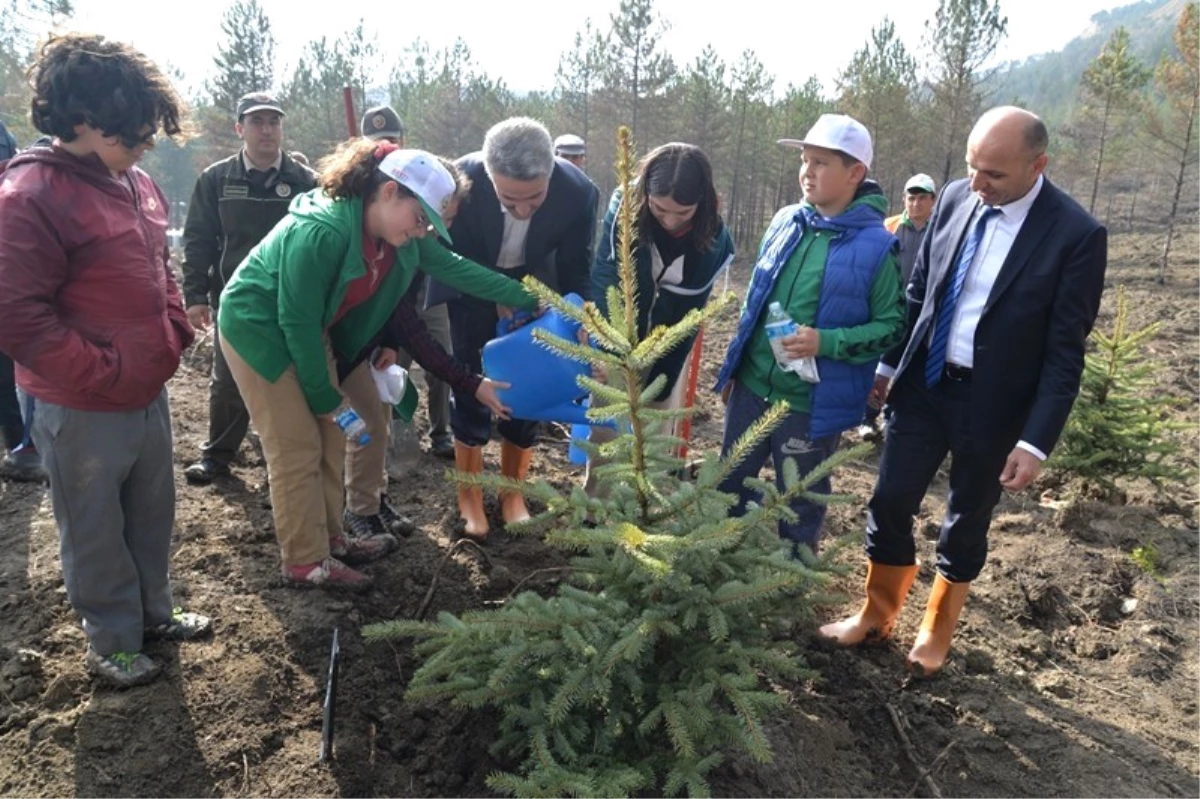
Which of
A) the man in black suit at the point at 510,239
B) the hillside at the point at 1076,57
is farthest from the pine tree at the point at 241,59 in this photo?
the hillside at the point at 1076,57

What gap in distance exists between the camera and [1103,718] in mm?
2842

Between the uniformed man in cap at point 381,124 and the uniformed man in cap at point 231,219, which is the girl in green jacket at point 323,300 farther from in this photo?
the uniformed man in cap at point 381,124

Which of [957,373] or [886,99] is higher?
[886,99]

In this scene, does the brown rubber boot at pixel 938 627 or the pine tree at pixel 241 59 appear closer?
the brown rubber boot at pixel 938 627

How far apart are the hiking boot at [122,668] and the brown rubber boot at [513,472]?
176cm

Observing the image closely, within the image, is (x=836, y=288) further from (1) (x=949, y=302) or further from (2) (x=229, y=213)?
(2) (x=229, y=213)

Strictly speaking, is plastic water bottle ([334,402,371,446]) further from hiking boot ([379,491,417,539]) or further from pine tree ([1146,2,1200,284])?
pine tree ([1146,2,1200,284])

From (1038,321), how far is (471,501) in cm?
262

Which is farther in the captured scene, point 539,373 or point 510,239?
point 510,239

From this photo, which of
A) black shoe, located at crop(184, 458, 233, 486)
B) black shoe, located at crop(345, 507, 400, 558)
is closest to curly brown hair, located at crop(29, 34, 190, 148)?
black shoe, located at crop(345, 507, 400, 558)

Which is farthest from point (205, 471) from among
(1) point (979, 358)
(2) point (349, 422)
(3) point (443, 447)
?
(1) point (979, 358)

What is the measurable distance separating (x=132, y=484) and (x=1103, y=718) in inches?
142

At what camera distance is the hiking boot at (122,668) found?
2510mm

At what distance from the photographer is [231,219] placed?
14.1 feet
